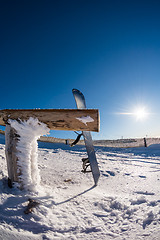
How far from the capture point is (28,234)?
1.12m

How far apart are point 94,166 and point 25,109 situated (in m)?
1.92

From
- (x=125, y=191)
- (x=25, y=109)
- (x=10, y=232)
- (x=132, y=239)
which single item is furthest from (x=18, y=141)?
(x=125, y=191)

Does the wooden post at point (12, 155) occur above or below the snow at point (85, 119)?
below

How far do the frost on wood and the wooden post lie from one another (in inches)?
1.7

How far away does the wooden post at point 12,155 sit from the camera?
6.20ft

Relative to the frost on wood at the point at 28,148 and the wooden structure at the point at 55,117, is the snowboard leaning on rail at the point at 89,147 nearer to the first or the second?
the wooden structure at the point at 55,117

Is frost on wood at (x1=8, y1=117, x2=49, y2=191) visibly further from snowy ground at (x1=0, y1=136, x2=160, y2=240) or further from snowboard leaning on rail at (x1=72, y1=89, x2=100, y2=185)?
snowboard leaning on rail at (x1=72, y1=89, x2=100, y2=185)

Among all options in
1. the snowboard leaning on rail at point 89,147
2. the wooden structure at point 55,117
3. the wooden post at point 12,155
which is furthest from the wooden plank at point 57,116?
the snowboard leaning on rail at point 89,147

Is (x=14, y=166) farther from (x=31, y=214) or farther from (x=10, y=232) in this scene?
(x=10, y=232)

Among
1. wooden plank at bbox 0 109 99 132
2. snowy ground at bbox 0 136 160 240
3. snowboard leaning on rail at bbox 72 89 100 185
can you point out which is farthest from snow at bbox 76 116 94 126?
snowy ground at bbox 0 136 160 240

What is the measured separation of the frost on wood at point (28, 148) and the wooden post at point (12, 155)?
0.04 m

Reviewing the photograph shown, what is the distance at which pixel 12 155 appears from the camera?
75.4 inches

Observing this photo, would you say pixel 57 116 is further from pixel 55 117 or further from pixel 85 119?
pixel 85 119

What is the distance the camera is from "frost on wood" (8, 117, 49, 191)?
6.23ft
